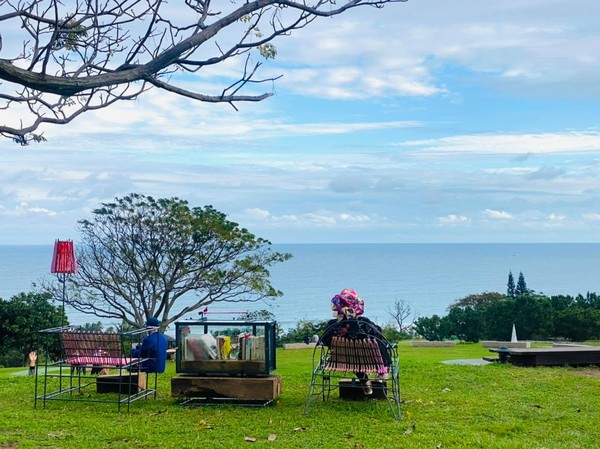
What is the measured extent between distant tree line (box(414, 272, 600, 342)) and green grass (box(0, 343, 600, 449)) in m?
13.1

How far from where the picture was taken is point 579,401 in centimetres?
848

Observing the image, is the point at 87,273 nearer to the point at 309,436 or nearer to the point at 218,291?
the point at 218,291

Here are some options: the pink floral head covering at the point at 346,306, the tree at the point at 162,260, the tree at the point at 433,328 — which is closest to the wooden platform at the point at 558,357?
the pink floral head covering at the point at 346,306

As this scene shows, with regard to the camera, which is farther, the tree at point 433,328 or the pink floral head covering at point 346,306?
the tree at point 433,328

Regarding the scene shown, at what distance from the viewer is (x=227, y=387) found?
8.40 meters

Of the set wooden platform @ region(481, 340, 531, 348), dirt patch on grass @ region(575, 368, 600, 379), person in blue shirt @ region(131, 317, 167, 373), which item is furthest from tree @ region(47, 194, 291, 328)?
person in blue shirt @ region(131, 317, 167, 373)

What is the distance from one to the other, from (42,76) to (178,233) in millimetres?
19300

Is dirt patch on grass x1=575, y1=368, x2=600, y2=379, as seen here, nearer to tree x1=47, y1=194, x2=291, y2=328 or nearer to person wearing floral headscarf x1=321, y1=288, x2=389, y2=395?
person wearing floral headscarf x1=321, y1=288, x2=389, y2=395

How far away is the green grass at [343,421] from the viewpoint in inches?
254

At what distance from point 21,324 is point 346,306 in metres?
14.7

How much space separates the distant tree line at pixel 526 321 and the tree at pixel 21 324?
1355 centimetres

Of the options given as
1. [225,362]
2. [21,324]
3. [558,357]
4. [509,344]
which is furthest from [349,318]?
[21,324]

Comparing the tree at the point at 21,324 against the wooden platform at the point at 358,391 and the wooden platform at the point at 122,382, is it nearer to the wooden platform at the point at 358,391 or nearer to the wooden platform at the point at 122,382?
the wooden platform at the point at 122,382

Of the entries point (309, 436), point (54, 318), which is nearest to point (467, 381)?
point (309, 436)
